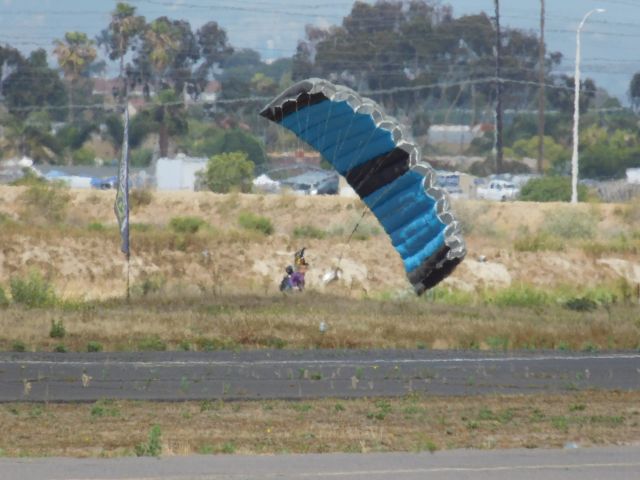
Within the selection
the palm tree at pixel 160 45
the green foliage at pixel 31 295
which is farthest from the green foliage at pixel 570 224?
the palm tree at pixel 160 45

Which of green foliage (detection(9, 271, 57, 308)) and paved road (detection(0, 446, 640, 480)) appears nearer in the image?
paved road (detection(0, 446, 640, 480))

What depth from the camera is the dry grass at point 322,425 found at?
15234mm

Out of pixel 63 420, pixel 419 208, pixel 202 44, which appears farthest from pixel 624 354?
pixel 202 44

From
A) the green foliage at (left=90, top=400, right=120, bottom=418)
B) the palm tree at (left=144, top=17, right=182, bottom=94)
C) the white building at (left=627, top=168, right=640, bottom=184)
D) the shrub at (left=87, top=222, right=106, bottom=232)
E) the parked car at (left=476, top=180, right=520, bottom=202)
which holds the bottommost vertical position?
the green foliage at (left=90, top=400, right=120, bottom=418)

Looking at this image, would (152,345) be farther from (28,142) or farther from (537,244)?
(28,142)

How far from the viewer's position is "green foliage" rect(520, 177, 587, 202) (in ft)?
254

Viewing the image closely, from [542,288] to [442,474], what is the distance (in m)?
28.6

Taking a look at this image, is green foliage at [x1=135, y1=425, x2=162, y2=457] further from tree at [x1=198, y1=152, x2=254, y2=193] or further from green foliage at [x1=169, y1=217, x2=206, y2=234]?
tree at [x1=198, y1=152, x2=254, y2=193]

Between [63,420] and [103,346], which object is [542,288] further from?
[63,420]

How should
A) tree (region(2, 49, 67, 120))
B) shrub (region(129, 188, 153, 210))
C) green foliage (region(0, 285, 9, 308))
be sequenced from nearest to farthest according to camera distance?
1. green foliage (region(0, 285, 9, 308))
2. shrub (region(129, 188, 153, 210))
3. tree (region(2, 49, 67, 120))

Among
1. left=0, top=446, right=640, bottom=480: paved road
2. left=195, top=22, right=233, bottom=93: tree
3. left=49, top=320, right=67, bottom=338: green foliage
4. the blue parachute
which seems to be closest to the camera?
left=0, top=446, right=640, bottom=480: paved road

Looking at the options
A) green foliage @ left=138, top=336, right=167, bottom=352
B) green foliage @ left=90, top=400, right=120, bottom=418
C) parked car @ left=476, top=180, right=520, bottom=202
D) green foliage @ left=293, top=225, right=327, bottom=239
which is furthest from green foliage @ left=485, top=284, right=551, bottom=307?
parked car @ left=476, top=180, right=520, bottom=202

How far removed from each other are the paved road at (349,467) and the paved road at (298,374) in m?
4.77

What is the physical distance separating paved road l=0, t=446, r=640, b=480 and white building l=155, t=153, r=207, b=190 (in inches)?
2770
